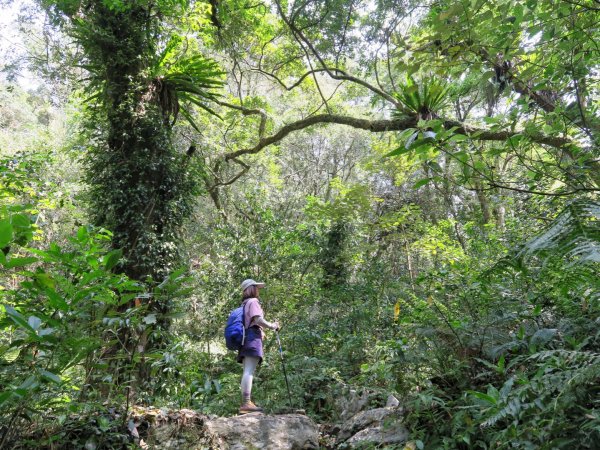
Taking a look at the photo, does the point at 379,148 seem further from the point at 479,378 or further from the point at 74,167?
the point at 74,167

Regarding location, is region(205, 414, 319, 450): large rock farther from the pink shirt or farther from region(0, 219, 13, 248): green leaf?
region(0, 219, 13, 248): green leaf

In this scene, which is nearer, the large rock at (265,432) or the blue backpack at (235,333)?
the large rock at (265,432)

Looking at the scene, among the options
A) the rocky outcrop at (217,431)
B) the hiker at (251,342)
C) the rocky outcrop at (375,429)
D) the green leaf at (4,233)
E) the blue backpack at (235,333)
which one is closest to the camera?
the green leaf at (4,233)

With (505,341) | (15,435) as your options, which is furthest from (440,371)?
(15,435)

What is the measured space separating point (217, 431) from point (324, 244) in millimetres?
5903

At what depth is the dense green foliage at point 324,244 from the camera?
1.82 metres

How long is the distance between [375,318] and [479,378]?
434cm

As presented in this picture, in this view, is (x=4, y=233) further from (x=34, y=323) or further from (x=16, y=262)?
(x=34, y=323)

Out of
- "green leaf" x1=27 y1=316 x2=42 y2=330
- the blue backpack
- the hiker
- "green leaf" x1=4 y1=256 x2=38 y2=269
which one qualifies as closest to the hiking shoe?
the hiker

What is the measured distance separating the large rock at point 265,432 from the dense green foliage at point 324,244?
398 mm

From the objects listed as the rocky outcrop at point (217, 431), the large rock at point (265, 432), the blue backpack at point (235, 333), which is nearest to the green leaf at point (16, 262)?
the rocky outcrop at point (217, 431)

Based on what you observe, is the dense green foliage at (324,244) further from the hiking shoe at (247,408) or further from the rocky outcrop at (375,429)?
the hiking shoe at (247,408)

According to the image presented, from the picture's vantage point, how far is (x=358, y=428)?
3305 mm

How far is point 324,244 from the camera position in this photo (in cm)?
864
